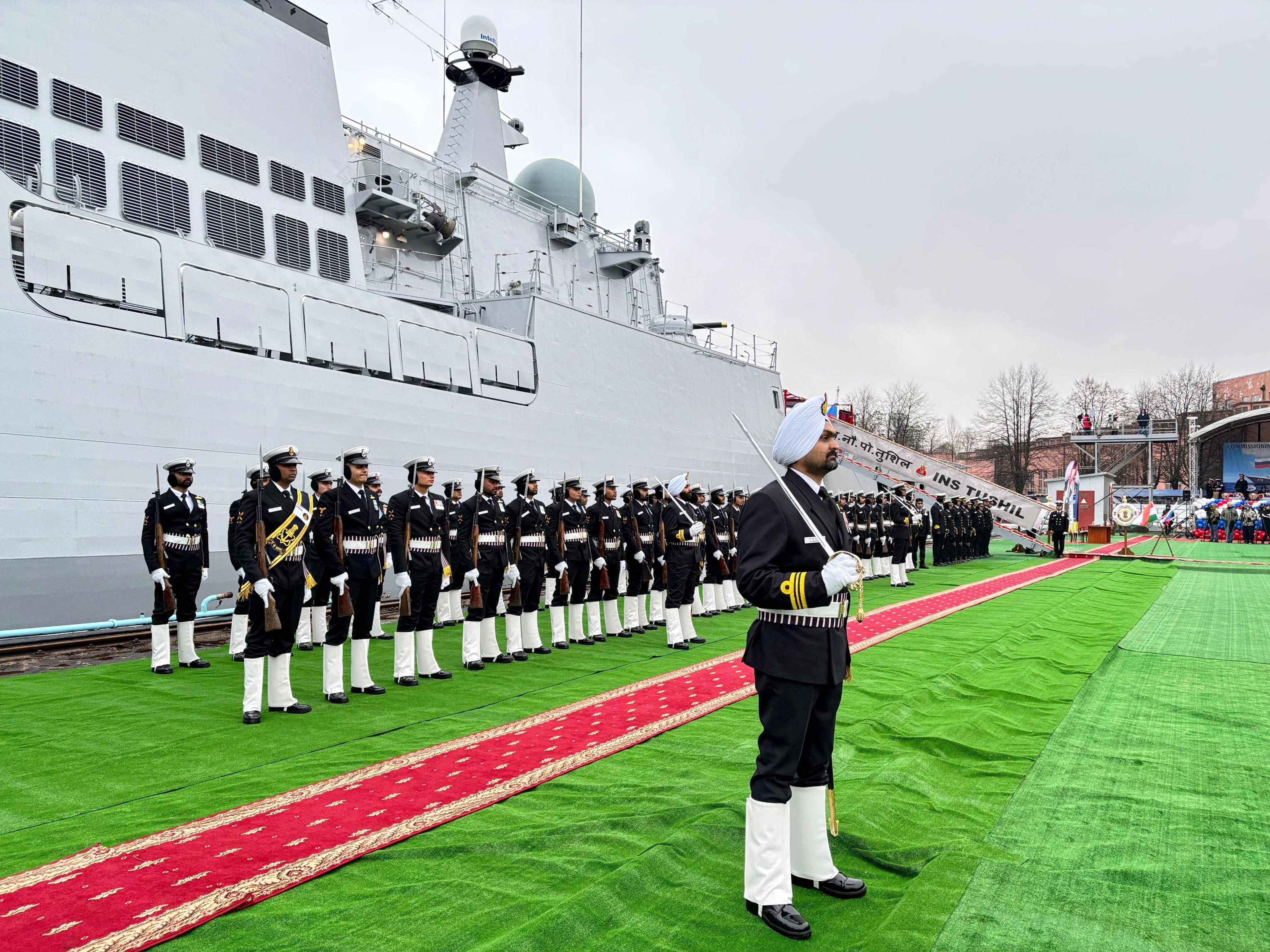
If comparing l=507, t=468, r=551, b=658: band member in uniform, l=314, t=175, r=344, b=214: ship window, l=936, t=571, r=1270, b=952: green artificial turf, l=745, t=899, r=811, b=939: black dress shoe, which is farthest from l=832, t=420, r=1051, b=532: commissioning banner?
l=745, t=899, r=811, b=939: black dress shoe

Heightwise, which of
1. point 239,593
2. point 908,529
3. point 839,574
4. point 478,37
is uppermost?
point 478,37

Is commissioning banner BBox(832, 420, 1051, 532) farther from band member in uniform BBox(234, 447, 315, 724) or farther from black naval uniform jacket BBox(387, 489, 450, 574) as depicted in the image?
band member in uniform BBox(234, 447, 315, 724)

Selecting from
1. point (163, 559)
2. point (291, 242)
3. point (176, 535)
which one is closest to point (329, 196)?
point (291, 242)

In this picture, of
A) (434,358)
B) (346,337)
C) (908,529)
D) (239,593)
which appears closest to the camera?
(239,593)

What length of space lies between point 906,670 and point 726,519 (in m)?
5.47

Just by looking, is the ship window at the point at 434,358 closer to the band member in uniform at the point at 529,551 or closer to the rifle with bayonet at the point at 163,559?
the band member in uniform at the point at 529,551

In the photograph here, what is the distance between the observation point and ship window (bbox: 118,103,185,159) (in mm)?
10422

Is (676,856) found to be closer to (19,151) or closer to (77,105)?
(19,151)

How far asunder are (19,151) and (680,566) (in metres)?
9.14

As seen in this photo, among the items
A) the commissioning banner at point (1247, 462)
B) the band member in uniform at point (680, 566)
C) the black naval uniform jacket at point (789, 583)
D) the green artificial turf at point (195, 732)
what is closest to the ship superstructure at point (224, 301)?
the green artificial turf at point (195, 732)

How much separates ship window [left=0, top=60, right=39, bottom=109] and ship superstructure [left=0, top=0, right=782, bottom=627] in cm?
2

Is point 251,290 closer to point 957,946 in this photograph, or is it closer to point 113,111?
point 113,111

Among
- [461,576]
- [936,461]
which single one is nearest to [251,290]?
[461,576]

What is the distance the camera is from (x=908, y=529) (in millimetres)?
17531
